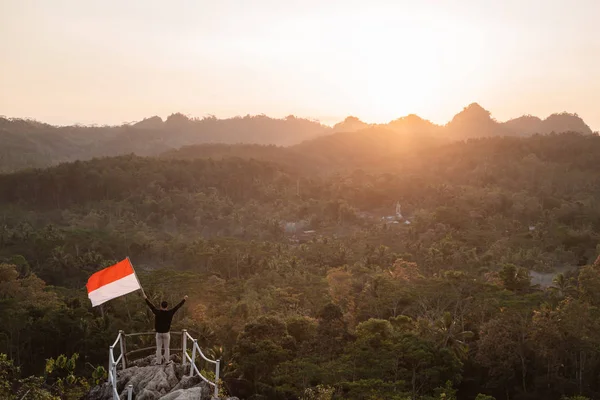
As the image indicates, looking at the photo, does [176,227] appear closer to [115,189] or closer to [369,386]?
[115,189]

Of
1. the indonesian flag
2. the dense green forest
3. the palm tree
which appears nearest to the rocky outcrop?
the indonesian flag

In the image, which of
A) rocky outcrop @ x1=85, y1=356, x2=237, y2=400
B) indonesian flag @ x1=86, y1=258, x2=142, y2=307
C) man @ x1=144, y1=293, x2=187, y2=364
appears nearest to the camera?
rocky outcrop @ x1=85, y1=356, x2=237, y2=400

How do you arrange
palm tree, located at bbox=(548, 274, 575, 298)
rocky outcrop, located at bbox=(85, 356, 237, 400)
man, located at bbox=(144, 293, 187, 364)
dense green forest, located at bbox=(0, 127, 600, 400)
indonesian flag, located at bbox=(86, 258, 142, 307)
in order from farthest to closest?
palm tree, located at bbox=(548, 274, 575, 298) < dense green forest, located at bbox=(0, 127, 600, 400) < indonesian flag, located at bbox=(86, 258, 142, 307) < man, located at bbox=(144, 293, 187, 364) < rocky outcrop, located at bbox=(85, 356, 237, 400)

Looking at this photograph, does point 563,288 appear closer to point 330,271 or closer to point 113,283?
point 330,271

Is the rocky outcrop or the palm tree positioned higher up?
the rocky outcrop

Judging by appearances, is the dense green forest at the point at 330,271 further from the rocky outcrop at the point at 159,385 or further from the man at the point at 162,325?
the man at the point at 162,325

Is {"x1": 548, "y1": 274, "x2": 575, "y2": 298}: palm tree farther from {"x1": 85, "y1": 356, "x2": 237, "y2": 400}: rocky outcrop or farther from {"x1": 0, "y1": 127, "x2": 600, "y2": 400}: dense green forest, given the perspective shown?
{"x1": 85, "y1": 356, "x2": 237, "y2": 400}: rocky outcrop

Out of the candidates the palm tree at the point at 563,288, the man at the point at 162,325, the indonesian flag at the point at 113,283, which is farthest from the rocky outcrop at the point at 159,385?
the palm tree at the point at 563,288
